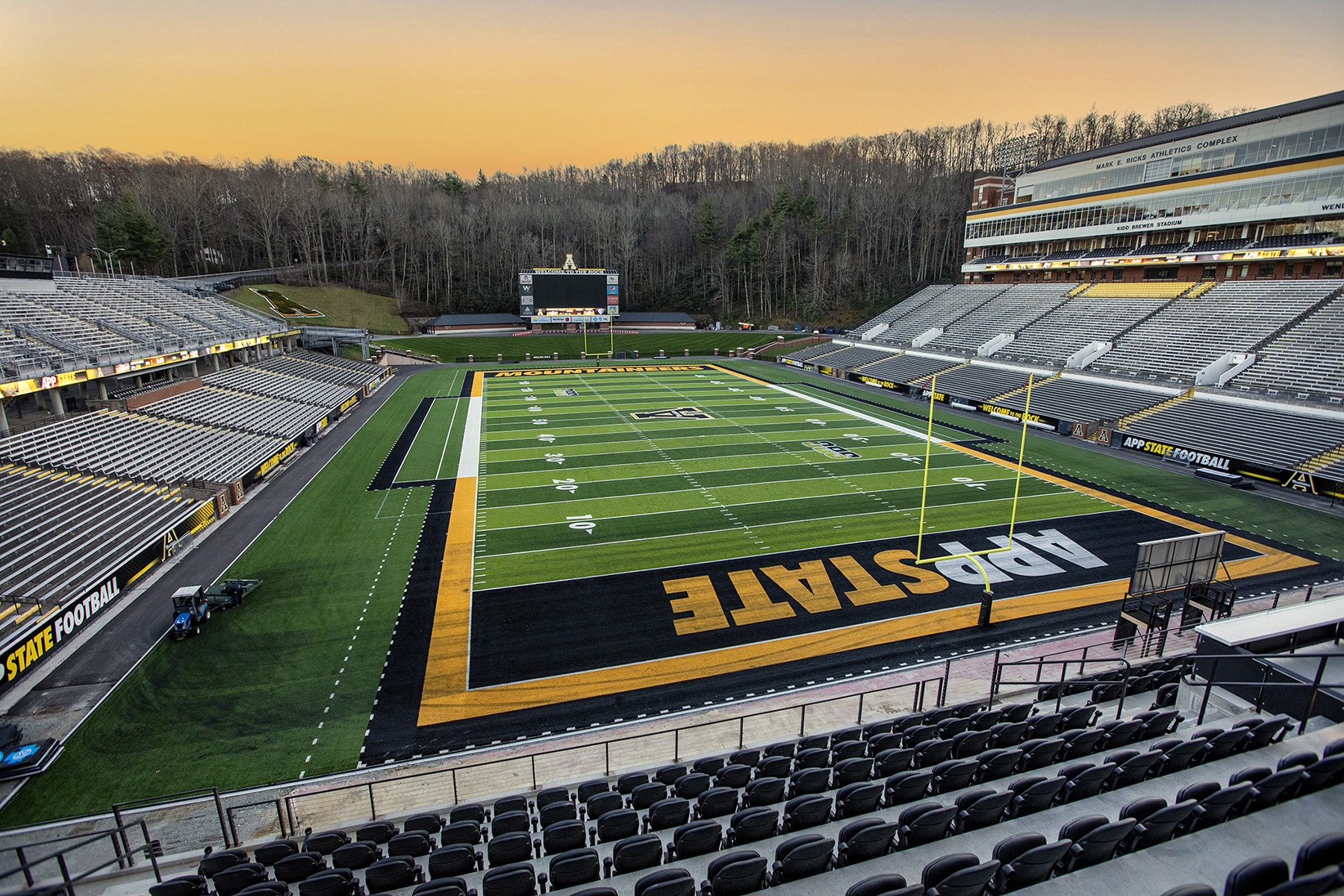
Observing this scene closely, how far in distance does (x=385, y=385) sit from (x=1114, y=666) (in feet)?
151

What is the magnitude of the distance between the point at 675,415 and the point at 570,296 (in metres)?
32.6

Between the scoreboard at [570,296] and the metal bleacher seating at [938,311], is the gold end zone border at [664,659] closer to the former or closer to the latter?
the metal bleacher seating at [938,311]

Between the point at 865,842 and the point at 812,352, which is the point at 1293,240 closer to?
the point at 812,352

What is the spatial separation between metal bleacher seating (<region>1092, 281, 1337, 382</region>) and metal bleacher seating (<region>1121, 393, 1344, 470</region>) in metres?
3.35

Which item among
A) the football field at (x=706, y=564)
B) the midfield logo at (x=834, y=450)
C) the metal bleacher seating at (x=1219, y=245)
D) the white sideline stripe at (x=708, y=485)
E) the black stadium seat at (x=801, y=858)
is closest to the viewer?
the black stadium seat at (x=801, y=858)

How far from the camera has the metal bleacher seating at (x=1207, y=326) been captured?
31508 mm

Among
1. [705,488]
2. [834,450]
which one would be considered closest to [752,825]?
[705,488]

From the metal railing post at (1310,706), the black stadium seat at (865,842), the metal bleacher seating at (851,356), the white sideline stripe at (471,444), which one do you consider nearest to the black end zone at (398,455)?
the white sideline stripe at (471,444)

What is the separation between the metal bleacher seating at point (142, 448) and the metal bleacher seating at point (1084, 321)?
4283cm

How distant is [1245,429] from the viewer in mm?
25469

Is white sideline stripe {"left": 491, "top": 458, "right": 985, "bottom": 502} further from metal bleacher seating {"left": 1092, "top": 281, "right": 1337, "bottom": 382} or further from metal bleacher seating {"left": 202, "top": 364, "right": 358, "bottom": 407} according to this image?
metal bleacher seating {"left": 202, "top": 364, "right": 358, "bottom": 407}

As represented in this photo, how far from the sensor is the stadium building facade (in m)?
33.3

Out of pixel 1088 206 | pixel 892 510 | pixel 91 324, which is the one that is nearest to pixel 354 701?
pixel 892 510

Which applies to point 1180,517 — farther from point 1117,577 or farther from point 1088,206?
point 1088,206
